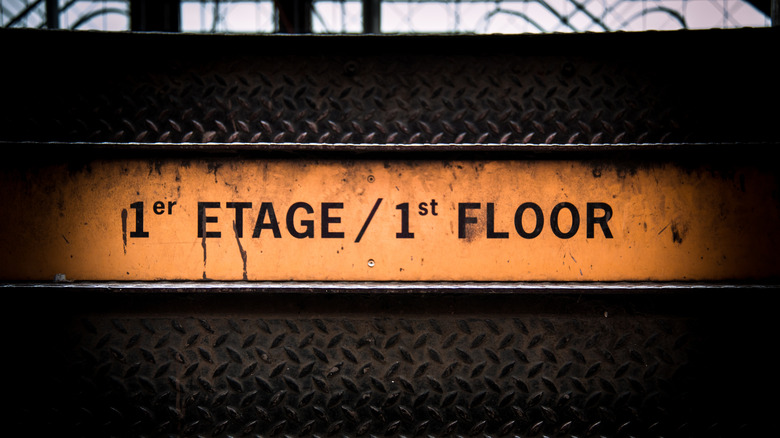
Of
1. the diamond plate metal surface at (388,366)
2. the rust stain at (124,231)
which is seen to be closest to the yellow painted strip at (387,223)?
the rust stain at (124,231)

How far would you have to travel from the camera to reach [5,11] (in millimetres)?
4074

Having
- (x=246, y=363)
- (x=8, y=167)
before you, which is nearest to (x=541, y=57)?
(x=246, y=363)

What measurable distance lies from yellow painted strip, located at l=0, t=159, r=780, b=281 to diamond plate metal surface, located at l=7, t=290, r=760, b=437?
0.10 meters

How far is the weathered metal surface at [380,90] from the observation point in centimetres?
135

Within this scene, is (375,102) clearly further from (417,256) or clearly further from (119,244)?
(119,244)

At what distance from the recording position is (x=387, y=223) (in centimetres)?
139

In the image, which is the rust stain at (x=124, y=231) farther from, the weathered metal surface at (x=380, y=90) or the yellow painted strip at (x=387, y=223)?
the weathered metal surface at (x=380, y=90)

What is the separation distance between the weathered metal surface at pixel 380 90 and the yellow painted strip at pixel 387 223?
4.3 inches

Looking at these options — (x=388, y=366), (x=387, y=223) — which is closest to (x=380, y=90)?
(x=387, y=223)

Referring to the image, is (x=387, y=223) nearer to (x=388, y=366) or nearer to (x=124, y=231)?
(x=388, y=366)


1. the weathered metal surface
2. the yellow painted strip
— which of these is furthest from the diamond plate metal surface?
the weathered metal surface

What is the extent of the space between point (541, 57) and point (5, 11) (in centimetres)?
516

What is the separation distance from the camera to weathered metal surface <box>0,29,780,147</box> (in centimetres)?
135

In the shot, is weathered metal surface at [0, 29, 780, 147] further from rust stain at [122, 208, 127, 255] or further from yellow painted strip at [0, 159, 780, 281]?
rust stain at [122, 208, 127, 255]
